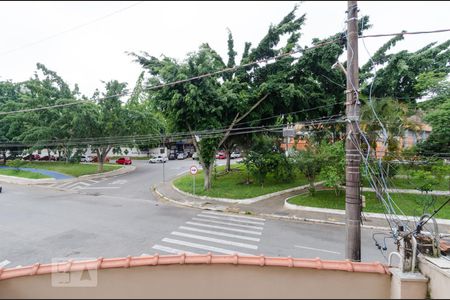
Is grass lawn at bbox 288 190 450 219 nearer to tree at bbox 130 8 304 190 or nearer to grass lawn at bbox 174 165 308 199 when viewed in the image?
grass lawn at bbox 174 165 308 199

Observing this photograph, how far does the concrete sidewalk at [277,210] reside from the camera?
14.3 metres

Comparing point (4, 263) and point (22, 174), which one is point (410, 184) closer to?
point (4, 263)

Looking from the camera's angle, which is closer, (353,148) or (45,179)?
(353,148)

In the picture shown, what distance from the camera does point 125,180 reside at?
29.5 meters

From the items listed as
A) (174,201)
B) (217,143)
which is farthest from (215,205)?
(217,143)

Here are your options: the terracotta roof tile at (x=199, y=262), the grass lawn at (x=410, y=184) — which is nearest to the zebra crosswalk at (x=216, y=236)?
the terracotta roof tile at (x=199, y=262)

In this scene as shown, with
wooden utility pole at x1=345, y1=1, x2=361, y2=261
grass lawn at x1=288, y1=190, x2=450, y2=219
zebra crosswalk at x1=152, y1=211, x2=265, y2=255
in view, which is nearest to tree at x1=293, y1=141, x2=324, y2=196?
grass lawn at x1=288, y1=190, x2=450, y2=219

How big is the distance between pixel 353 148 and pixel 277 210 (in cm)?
1125

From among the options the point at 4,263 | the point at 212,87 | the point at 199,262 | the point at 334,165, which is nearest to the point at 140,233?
the point at 4,263

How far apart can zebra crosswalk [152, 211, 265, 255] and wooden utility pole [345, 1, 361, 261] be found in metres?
4.64

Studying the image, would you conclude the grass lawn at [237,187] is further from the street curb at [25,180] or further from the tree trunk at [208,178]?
Result: the street curb at [25,180]

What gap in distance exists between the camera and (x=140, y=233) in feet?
39.8

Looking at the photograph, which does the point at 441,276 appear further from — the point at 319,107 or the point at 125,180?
the point at 125,180

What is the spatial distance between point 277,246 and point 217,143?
11.0 meters
